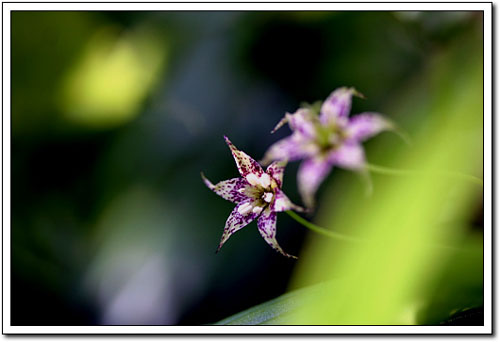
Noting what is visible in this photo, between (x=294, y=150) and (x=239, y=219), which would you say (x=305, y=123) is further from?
(x=239, y=219)

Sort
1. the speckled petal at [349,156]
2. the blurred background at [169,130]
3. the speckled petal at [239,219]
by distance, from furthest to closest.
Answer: the blurred background at [169,130]
the speckled petal at [239,219]
the speckled petal at [349,156]

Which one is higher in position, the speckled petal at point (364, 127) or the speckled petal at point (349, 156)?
the speckled petal at point (364, 127)

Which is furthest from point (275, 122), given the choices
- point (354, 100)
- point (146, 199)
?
point (146, 199)

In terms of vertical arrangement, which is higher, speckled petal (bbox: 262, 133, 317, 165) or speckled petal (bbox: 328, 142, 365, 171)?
speckled petal (bbox: 262, 133, 317, 165)

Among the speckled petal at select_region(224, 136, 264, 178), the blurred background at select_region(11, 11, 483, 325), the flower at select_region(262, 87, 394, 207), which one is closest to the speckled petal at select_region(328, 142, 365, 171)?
the flower at select_region(262, 87, 394, 207)

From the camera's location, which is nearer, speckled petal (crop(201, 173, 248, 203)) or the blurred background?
speckled petal (crop(201, 173, 248, 203))

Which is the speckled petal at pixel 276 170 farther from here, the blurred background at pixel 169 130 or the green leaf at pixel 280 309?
the blurred background at pixel 169 130

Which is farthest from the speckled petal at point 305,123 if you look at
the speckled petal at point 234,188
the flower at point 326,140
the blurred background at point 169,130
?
the blurred background at point 169,130

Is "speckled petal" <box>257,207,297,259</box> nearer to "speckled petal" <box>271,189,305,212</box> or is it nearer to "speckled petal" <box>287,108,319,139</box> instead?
"speckled petal" <box>271,189,305,212</box>
